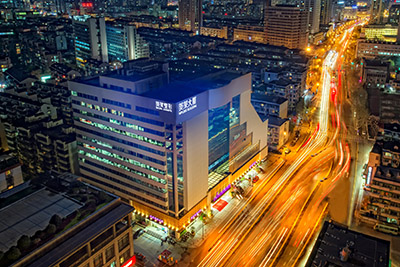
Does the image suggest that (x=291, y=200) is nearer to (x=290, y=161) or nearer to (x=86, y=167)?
(x=290, y=161)

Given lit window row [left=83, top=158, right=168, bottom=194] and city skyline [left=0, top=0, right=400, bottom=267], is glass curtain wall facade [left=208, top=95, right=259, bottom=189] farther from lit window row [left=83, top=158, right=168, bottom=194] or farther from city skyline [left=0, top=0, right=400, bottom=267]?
lit window row [left=83, top=158, right=168, bottom=194]

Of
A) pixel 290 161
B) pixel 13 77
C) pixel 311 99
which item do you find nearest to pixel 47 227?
pixel 290 161

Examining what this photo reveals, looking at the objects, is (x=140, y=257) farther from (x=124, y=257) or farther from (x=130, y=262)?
(x=124, y=257)

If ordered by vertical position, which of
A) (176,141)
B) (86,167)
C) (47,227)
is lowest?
(86,167)

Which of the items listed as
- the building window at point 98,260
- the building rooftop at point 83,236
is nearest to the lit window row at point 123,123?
the building rooftop at point 83,236

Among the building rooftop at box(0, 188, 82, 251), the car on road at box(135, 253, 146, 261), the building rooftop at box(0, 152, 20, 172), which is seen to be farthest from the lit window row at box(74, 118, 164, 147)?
the car on road at box(135, 253, 146, 261)

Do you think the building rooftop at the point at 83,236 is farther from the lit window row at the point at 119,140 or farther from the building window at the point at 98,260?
the lit window row at the point at 119,140

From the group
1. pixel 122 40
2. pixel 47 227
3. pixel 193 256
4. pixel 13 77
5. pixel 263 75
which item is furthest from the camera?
pixel 122 40
